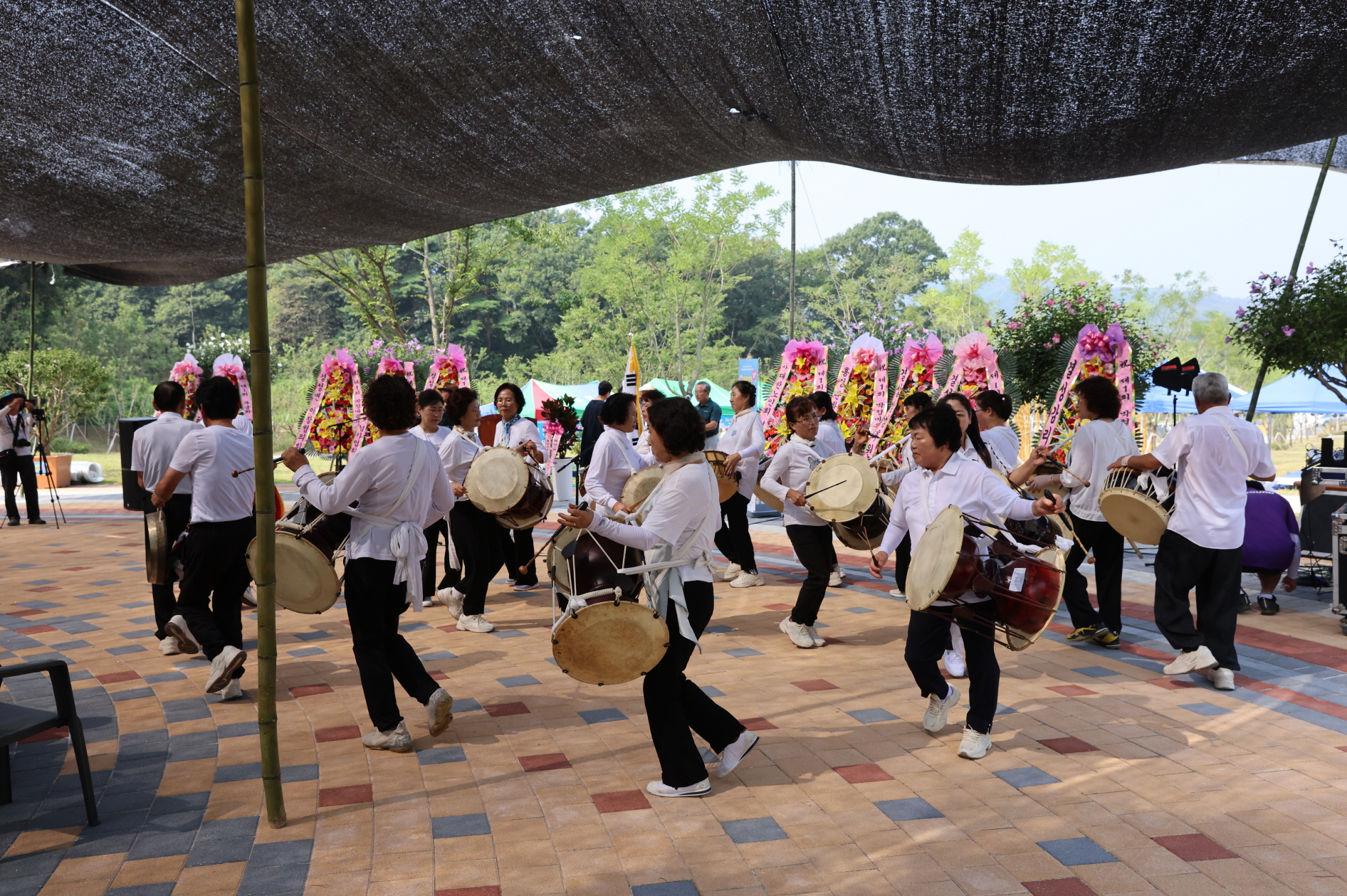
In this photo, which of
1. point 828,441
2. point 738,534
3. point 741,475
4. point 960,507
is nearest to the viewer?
point 960,507

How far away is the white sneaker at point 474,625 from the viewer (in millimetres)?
6680

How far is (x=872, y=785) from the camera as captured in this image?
3887 mm

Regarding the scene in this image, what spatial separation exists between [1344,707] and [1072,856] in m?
2.62

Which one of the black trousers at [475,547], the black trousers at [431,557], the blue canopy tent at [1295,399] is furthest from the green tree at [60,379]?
the blue canopy tent at [1295,399]

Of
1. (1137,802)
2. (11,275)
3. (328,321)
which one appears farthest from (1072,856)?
(328,321)

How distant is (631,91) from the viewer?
4.51 metres

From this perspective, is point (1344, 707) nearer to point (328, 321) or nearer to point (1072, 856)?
point (1072, 856)

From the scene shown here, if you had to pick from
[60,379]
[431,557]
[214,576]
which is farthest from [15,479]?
[60,379]

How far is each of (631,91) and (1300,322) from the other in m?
7.03

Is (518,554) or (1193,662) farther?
(518,554)

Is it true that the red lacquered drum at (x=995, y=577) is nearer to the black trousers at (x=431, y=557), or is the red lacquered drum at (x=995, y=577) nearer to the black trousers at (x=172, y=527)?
the black trousers at (x=431, y=557)

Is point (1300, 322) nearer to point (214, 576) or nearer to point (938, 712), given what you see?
point (938, 712)

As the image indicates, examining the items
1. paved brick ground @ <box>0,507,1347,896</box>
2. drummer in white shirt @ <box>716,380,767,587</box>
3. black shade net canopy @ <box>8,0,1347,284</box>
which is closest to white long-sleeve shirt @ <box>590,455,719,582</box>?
paved brick ground @ <box>0,507,1347,896</box>

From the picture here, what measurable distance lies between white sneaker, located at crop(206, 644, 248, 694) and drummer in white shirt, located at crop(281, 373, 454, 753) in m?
1.09
